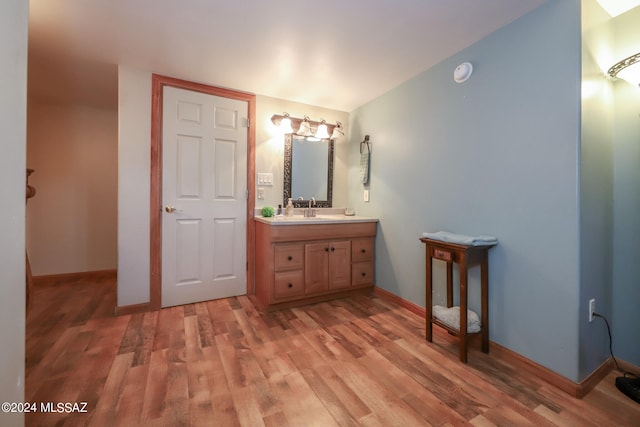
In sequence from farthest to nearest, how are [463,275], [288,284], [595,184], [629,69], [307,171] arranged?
[307,171]
[288,284]
[463,275]
[595,184]
[629,69]

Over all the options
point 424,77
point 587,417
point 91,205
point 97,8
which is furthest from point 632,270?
point 91,205

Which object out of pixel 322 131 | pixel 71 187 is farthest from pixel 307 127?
pixel 71 187

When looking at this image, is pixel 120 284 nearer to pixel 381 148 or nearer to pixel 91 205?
pixel 91 205

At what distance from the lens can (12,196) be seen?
77 centimetres

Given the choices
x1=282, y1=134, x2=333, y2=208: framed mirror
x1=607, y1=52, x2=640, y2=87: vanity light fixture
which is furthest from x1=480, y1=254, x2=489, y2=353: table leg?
x1=282, y1=134, x2=333, y2=208: framed mirror

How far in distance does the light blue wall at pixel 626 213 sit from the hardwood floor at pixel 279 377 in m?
0.29

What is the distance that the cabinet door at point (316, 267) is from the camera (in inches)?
93.4

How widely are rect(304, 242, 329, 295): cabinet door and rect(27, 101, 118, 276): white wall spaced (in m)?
2.77

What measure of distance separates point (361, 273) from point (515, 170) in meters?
1.63

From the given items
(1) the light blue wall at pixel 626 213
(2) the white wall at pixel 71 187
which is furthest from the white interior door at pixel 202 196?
(1) the light blue wall at pixel 626 213

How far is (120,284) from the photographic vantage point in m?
2.14

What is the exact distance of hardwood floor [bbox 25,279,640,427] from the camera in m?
1.14

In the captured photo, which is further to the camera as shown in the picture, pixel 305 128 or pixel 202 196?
pixel 305 128

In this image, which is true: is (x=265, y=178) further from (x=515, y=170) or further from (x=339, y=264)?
(x=515, y=170)
